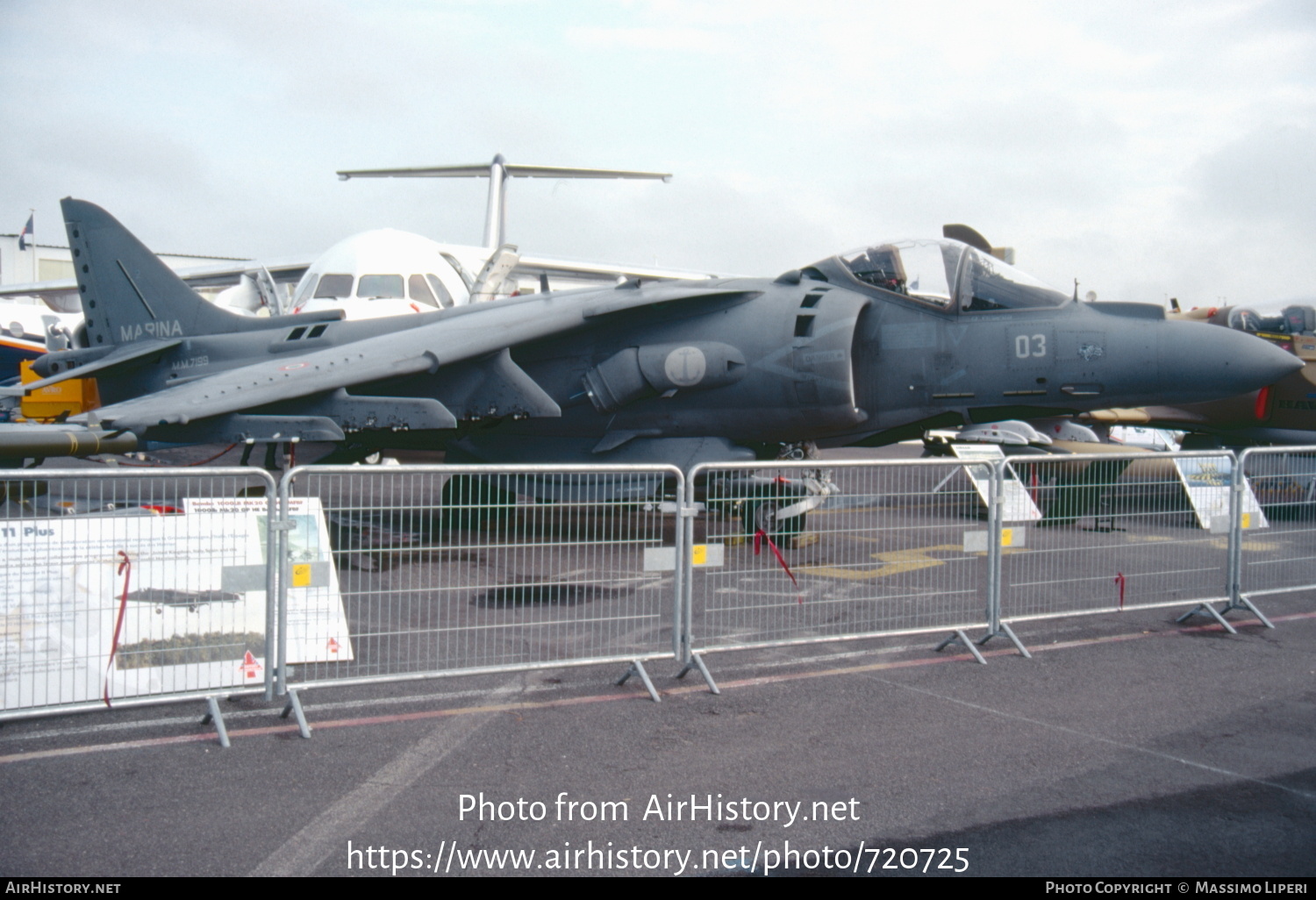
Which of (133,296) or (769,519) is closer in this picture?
(769,519)

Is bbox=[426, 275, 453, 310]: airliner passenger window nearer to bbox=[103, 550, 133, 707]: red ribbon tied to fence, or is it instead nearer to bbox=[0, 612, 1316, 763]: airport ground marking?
bbox=[0, 612, 1316, 763]: airport ground marking

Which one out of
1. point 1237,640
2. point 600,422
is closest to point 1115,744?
point 1237,640

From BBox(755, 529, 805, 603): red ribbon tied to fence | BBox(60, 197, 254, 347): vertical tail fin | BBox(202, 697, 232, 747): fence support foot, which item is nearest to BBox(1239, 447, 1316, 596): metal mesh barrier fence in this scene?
BBox(755, 529, 805, 603): red ribbon tied to fence

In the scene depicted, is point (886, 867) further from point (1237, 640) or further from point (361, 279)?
point (361, 279)

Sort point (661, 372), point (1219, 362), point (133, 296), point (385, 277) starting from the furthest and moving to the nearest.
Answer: point (385, 277) < point (133, 296) < point (661, 372) < point (1219, 362)

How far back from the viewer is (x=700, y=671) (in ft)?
17.1

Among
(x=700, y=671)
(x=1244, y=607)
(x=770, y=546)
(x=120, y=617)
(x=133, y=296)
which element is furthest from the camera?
(x=133, y=296)

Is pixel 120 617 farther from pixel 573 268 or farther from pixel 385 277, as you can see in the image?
pixel 573 268

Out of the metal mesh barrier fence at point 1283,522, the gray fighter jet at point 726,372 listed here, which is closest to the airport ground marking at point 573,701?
the metal mesh barrier fence at point 1283,522

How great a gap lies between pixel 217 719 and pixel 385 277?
11.9 meters

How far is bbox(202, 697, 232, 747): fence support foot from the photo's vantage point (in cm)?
407

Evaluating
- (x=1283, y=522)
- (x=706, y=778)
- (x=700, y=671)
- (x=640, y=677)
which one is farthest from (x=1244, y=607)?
Result: (x=706, y=778)

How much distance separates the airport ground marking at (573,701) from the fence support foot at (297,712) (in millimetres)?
74

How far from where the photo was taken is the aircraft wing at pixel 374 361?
Answer: 830 cm
